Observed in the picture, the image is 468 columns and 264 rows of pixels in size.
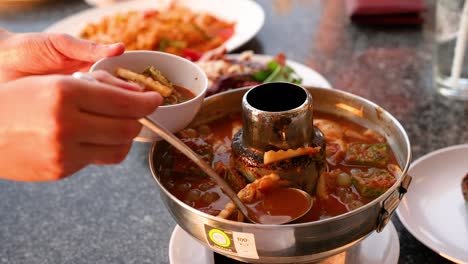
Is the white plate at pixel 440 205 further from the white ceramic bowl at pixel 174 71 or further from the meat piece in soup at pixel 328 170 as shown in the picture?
the white ceramic bowl at pixel 174 71

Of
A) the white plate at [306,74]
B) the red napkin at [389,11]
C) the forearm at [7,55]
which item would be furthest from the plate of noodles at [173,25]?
the forearm at [7,55]

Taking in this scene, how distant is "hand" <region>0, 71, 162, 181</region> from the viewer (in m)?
0.73

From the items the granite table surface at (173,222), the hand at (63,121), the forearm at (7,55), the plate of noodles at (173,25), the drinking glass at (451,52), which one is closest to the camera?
the hand at (63,121)

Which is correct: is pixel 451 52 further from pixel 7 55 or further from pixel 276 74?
pixel 7 55

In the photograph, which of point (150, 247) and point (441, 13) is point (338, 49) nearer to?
point (441, 13)

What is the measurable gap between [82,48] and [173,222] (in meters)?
0.46

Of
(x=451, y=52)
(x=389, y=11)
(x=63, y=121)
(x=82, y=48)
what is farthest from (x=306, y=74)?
(x=63, y=121)

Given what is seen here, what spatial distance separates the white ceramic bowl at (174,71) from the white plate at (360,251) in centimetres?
24

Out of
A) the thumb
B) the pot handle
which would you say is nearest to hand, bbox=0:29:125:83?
the thumb

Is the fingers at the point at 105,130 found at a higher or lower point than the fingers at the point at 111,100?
lower

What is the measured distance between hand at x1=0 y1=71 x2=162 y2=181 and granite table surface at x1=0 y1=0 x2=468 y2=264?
0.12 feet

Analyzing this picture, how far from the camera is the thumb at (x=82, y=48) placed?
1.03m

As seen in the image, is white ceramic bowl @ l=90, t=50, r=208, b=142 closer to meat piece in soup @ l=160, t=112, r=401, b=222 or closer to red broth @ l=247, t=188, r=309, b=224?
meat piece in soup @ l=160, t=112, r=401, b=222

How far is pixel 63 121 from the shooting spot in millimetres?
729
